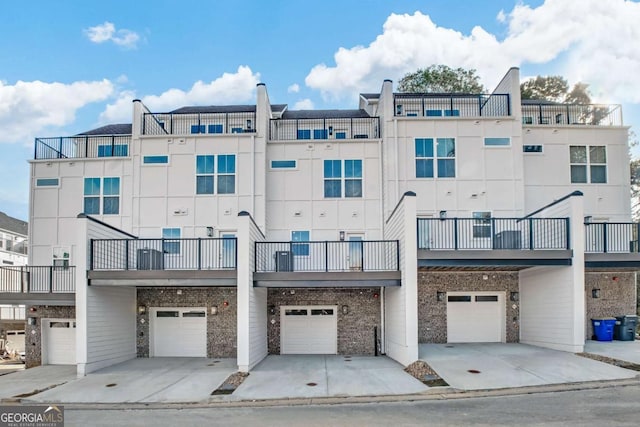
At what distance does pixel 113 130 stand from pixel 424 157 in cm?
1318

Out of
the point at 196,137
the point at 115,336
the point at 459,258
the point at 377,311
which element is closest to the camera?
the point at 459,258

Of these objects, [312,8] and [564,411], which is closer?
[564,411]

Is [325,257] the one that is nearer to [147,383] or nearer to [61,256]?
[147,383]

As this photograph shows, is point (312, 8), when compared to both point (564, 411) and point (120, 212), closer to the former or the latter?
point (120, 212)

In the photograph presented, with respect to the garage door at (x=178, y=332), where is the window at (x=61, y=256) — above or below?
above

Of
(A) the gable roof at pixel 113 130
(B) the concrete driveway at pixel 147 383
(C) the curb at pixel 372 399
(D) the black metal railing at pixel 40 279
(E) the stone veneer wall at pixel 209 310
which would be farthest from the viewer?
(A) the gable roof at pixel 113 130

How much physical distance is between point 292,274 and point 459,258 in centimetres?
483

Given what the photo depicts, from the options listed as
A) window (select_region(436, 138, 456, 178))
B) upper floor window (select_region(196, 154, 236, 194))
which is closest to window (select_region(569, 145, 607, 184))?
window (select_region(436, 138, 456, 178))

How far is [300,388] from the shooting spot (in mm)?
9930

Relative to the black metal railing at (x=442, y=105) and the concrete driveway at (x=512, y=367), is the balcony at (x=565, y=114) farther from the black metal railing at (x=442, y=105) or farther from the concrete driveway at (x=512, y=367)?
the concrete driveway at (x=512, y=367)

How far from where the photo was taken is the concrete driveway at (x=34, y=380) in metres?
10.6

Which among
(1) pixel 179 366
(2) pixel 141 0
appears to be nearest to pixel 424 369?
(1) pixel 179 366

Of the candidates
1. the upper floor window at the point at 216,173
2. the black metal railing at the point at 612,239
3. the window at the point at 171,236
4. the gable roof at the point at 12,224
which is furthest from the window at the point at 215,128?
the gable roof at the point at 12,224

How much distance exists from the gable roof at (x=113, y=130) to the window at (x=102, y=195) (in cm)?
284
